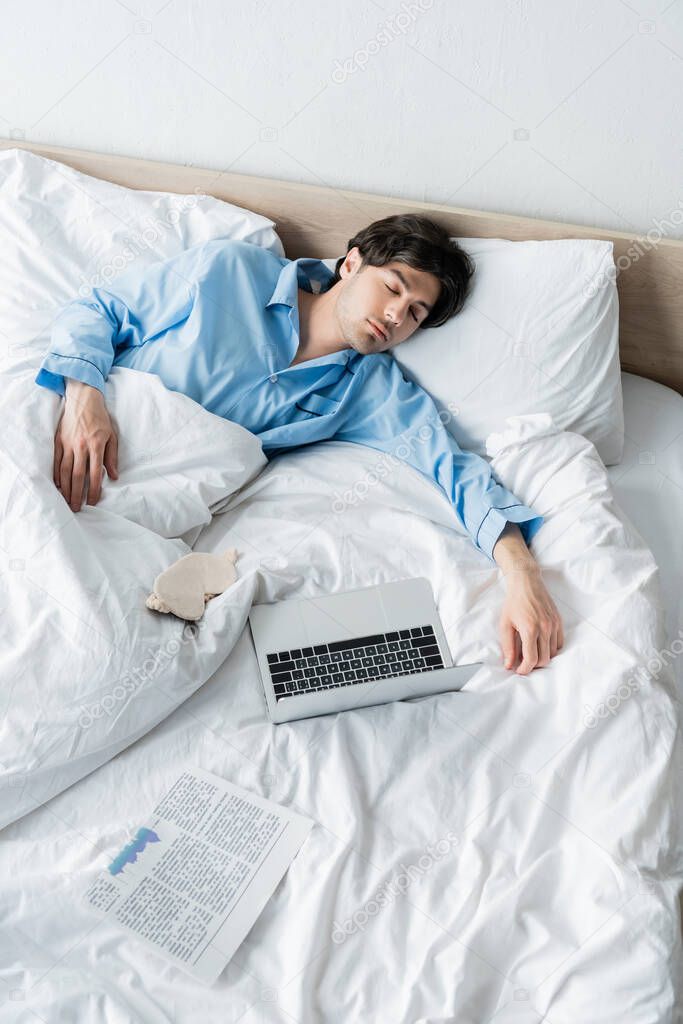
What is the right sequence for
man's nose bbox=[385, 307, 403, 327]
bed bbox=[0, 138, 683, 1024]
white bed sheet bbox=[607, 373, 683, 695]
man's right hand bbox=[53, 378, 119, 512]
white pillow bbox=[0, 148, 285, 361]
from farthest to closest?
1. white pillow bbox=[0, 148, 285, 361]
2. man's nose bbox=[385, 307, 403, 327]
3. white bed sheet bbox=[607, 373, 683, 695]
4. man's right hand bbox=[53, 378, 119, 512]
5. bed bbox=[0, 138, 683, 1024]

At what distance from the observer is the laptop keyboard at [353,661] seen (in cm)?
116

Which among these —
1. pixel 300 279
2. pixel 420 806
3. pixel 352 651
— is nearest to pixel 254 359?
pixel 300 279

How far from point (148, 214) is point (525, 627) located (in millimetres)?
1132

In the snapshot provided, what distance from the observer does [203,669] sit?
1131mm

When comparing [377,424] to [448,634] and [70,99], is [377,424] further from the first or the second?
[70,99]

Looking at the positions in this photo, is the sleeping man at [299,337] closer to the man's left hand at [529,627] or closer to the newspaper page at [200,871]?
the man's left hand at [529,627]

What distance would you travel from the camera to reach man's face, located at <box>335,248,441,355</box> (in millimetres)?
1505

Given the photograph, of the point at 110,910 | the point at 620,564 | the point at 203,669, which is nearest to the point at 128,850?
the point at 110,910

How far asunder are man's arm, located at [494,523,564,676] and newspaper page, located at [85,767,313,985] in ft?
1.26

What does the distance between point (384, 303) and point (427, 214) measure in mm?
240

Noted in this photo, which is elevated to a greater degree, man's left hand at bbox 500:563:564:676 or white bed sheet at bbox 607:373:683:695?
white bed sheet at bbox 607:373:683:695

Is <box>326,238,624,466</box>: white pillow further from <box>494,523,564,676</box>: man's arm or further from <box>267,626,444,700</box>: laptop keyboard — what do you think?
<box>267,626,444,700</box>: laptop keyboard

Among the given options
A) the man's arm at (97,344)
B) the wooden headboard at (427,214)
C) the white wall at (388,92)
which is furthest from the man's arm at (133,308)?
the white wall at (388,92)

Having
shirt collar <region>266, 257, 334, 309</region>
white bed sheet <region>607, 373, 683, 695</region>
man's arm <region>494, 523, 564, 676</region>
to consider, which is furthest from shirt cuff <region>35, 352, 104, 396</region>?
white bed sheet <region>607, 373, 683, 695</region>
